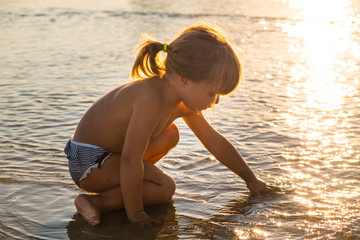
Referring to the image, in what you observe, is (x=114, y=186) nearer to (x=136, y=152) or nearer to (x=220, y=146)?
(x=136, y=152)

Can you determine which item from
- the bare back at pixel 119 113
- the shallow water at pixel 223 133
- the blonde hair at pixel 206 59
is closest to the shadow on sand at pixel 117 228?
the shallow water at pixel 223 133

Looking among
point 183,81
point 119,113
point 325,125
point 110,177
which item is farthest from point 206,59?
point 325,125

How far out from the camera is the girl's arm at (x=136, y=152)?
103 inches

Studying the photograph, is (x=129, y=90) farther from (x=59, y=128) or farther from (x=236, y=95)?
(x=236, y=95)

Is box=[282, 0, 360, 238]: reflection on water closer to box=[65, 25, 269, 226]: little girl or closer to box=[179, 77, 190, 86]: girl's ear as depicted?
box=[65, 25, 269, 226]: little girl

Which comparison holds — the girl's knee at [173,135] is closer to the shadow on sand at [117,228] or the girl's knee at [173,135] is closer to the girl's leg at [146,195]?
the girl's leg at [146,195]

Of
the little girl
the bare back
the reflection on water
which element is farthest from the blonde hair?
the reflection on water

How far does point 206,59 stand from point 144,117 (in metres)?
0.43

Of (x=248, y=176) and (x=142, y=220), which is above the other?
(x=248, y=176)

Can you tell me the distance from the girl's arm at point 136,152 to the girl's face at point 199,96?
18 centimetres

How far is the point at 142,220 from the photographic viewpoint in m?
2.67

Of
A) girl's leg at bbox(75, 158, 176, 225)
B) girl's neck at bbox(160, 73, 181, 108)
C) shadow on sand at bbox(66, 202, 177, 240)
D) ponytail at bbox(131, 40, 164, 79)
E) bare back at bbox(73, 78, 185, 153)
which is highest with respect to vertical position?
ponytail at bbox(131, 40, 164, 79)

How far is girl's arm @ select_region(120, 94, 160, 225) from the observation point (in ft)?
8.61

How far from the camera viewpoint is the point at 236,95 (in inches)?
213
